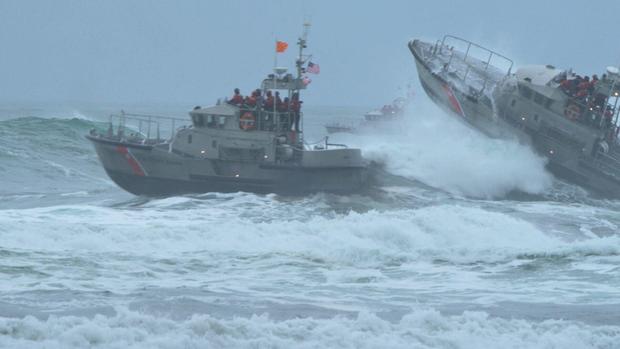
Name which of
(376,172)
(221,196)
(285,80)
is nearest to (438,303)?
(221,196)

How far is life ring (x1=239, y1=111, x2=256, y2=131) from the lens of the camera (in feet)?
80.4

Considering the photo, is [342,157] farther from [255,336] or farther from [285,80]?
[255,336]

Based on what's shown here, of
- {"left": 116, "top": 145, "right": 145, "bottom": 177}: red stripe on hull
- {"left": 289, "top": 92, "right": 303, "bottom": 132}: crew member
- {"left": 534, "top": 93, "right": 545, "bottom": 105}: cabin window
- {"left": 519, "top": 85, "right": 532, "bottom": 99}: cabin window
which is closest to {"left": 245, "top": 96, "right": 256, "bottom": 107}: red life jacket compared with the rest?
{"left": 289, "top": 92, "right": 303, "bottom": 132}: crew member

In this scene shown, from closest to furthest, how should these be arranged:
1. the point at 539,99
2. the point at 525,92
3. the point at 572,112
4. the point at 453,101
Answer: the point at 572,112, the point at 539,99, the point at 525,92, the point at 453,101

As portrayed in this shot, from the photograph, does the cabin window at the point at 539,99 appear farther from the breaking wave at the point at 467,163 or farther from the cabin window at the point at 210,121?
the cabin window at the point at 210,121

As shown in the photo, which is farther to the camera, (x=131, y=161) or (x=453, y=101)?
(x=453, y=101)

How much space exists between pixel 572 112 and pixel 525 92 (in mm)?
1359

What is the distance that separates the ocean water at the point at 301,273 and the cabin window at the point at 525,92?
3.15 metres

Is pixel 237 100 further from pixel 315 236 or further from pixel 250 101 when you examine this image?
pixel 315 236

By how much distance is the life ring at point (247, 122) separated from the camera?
80.4 feet

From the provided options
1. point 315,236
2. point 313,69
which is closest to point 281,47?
point 313,69

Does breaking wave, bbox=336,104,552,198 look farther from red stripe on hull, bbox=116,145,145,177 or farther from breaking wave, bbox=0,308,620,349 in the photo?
breaking wave, bbox=0,308,620,349

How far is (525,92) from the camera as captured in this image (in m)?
28.6

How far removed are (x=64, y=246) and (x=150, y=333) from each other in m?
5.45
